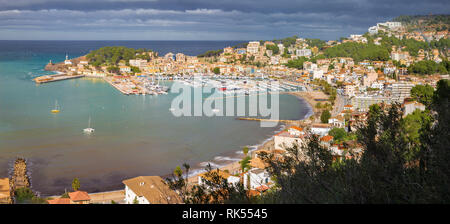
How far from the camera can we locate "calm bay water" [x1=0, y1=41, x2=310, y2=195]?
5105mm

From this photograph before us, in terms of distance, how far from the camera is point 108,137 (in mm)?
6941

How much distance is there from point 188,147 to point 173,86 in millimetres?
8609

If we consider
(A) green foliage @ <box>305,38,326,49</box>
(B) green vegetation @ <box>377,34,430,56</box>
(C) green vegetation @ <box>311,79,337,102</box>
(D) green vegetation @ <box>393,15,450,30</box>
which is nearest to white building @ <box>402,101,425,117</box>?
(C) green vegetation @ <box>311,79,337,102</box>

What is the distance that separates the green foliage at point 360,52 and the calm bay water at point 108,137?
8762 mm

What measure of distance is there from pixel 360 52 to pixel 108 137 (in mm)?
16779

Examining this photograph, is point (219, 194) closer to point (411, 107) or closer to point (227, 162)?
point (227, 162)

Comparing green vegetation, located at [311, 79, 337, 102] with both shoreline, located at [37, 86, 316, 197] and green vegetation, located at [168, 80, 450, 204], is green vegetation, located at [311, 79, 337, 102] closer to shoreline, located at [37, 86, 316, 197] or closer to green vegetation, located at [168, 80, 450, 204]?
shoreline, located at [37, 86, 316, 197]

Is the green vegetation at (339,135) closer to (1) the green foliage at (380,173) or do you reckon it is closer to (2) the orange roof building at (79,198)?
→ (2) the orange roof building at (79,198)

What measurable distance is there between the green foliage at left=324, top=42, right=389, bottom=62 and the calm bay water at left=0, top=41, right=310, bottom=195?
876cm

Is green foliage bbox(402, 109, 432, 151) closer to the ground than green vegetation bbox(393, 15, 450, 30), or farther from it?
closer to the ground

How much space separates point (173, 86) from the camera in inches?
580
